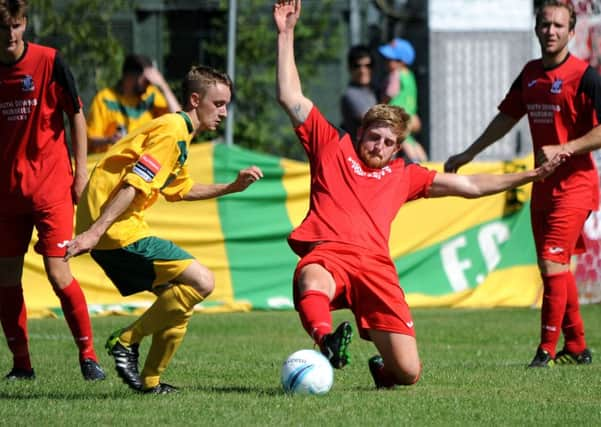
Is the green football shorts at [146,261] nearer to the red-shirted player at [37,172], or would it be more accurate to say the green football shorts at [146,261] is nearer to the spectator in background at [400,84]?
the red-shirted player at [37,172]

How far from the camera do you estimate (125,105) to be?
1238 cm

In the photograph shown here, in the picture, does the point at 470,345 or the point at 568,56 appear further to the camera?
the point at 470,345

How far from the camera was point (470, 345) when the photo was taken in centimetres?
1045

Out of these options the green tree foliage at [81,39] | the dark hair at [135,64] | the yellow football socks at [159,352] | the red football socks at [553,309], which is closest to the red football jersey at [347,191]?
the yellow football socks at [159,352]

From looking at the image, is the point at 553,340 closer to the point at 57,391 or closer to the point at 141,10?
the point at 57,391

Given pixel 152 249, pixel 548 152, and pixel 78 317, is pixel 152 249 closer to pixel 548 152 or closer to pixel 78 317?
pixel 78 317

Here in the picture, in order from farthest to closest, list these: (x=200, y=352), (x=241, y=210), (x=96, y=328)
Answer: (x=241, y=210)
(x=96, y=328)
(x=200, y=352)

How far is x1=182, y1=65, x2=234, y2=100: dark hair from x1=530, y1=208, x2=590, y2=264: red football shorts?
110 inches

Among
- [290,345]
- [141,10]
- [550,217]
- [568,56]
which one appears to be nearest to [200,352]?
[290,345]

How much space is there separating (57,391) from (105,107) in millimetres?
5192

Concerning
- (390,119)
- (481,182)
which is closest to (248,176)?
(390,119)

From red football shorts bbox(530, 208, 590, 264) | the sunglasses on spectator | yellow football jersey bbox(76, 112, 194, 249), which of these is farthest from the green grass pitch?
the sunglasses on spectator

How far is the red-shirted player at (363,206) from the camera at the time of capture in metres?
7.34

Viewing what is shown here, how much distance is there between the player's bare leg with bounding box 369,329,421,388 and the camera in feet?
24.3
